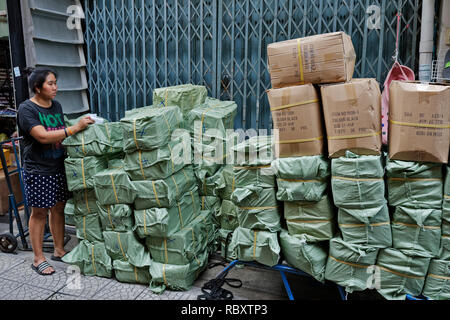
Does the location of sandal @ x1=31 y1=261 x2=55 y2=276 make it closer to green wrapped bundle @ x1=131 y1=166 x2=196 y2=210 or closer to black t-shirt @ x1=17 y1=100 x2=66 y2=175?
black t-shirt @ x1=17 y1=100 x2=66 y2=175

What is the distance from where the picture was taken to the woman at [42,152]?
11.4ft

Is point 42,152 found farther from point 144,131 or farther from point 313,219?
point 313,219

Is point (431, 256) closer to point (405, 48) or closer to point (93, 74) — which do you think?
point (405, 48)

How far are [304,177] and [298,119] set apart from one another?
1.40 ft

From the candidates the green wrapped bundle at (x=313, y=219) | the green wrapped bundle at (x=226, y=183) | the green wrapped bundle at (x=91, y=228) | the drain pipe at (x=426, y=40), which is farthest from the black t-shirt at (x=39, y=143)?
the drain pipe at (x=426, y=40)

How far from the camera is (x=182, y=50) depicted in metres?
4.72

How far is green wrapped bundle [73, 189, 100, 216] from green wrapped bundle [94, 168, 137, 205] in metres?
0.32

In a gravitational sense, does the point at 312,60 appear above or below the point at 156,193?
above

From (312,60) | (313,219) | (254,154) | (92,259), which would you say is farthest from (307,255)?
(92,259)

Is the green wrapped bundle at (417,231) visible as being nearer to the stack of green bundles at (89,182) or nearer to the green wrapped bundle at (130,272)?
the green wrapped bundle at (130,272)

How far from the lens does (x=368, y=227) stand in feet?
8.29

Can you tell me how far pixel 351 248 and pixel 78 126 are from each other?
262 centimetres

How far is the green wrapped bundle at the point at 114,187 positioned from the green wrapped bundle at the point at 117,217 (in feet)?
0.20

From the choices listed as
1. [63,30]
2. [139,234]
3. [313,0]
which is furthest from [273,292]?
[63,30]
